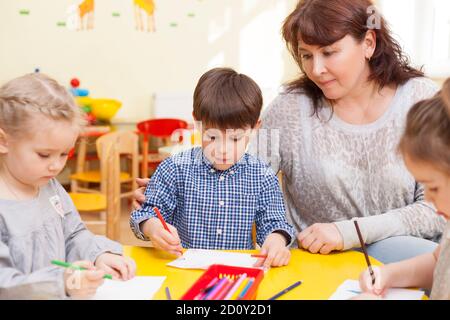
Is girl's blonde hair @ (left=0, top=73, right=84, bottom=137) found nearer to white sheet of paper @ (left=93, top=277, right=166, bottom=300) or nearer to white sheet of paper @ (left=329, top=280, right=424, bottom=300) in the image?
white sheet of paper @ (left=93, top=277, right=166, bottom=300)

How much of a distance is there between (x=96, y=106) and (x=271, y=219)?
3.42 meters

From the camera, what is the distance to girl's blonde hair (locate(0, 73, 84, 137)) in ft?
3.11

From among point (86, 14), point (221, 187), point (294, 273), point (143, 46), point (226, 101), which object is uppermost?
point (86, 14)

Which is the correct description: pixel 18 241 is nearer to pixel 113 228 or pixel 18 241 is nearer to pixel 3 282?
pixel 3 282

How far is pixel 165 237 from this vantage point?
1126 mm

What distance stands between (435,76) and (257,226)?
3.26 m

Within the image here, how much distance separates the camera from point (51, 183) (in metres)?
1.09

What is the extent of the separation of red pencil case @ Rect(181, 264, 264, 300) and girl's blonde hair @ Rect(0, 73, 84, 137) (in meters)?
0.38

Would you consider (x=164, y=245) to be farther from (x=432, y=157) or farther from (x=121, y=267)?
(x=432, y=157)

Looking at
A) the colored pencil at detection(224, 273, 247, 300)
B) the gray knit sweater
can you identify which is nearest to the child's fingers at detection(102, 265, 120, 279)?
the colored pencil at detection(224, 273, 247, 300)

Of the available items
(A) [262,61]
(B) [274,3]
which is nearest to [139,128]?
(A) [262,61]

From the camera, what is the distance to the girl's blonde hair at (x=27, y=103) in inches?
37.4

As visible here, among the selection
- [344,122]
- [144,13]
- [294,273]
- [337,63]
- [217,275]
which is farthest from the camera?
[144,13]

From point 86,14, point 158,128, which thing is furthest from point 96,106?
point 86,14
